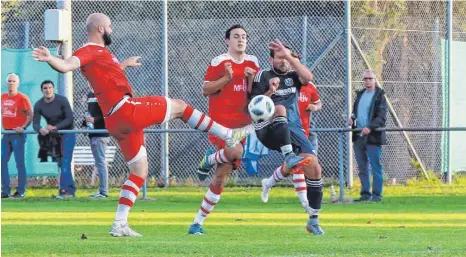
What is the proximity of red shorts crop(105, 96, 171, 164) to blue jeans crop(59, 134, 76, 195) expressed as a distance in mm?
9061

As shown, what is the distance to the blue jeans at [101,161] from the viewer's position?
64.8ft

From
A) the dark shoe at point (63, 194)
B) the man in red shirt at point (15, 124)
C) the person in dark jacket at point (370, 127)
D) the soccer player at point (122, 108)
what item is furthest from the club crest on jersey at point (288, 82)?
the man in red shirt at point (15, 124)

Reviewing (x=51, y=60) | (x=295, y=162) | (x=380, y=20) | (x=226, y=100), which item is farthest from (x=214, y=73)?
(x=380, y=20)

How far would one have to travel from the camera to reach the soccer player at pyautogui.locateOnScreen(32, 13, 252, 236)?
10.7 metres

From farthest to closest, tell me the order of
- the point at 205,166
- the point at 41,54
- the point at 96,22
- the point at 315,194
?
1. the point at 205,166
2. the point at 315,194
3. the point at 96,22
4. the point at 41,54

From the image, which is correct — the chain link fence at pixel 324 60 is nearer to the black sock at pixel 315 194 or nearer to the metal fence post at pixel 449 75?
the metal fence post at pixel 449 75

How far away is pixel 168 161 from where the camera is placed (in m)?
22.5

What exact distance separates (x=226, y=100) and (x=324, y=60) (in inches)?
404

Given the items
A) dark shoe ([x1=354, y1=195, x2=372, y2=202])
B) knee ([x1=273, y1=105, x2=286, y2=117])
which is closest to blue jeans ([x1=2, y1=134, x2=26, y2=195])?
dark shoe ([x1=354, y1=195, x2=372, y2=202])

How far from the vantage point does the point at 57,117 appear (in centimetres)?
1980

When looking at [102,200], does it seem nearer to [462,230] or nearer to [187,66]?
[187,66]

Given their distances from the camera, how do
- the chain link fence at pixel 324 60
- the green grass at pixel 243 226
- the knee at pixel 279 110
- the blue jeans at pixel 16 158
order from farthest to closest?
1. the chain link fence at pixel 324 60
2. the blue jeans at pixel 16 158
3. the knee at pixel 279 110
4. the green grass at pixel 243 226

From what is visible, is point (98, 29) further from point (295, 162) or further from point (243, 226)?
point (243, 226)

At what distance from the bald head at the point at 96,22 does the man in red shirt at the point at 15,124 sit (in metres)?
9.27
